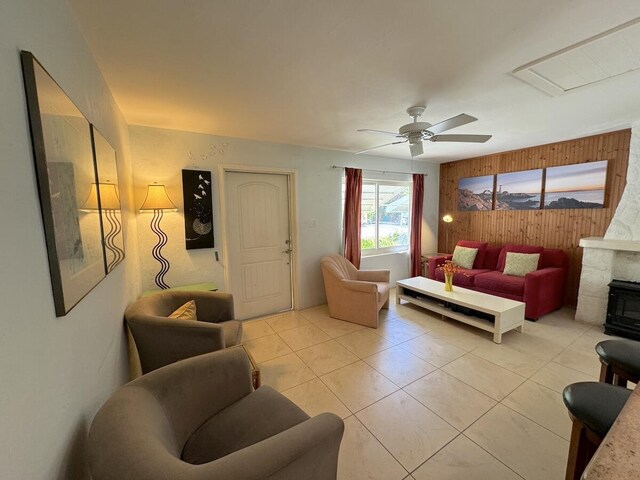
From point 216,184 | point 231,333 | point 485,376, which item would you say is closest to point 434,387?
point 485,376

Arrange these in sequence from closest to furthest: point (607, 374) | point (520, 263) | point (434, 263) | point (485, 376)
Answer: point (607, 374)
point (485, 376)
point (520, 263)
point (434, 263)

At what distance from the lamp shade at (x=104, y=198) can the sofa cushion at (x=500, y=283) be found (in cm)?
431

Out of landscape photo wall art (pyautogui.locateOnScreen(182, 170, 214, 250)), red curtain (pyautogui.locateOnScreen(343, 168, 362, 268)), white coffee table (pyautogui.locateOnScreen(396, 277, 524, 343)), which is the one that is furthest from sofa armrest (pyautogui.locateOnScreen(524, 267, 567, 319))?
landscape photo wall art (pyautogui.locateOnScreen(182, 170, 214, 250))

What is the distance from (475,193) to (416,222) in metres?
1.15

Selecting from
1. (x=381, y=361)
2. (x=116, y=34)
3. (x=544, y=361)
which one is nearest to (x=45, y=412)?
(x=116, y=34)

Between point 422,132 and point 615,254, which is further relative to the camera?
point 615,254

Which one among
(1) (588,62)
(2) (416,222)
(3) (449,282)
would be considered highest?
(1) (588,62)

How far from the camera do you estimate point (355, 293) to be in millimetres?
3275

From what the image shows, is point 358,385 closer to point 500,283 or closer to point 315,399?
point 315,399

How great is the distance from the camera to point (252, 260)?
3.52 m

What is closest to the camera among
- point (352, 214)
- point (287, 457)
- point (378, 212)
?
point (287, 457)

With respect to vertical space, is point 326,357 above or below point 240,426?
below

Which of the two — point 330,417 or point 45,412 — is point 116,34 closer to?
point 45,412

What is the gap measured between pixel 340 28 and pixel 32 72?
1.30 meters
